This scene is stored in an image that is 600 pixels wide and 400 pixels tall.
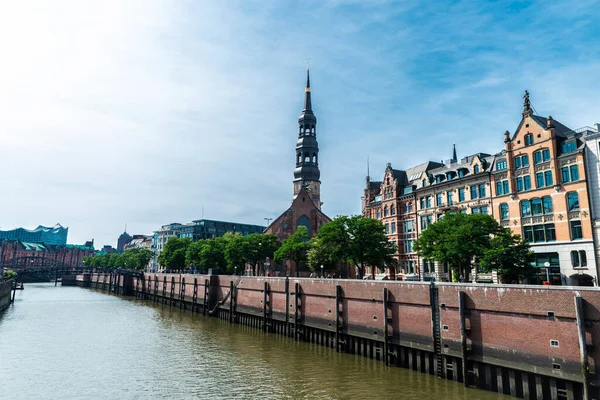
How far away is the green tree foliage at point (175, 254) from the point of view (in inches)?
4887

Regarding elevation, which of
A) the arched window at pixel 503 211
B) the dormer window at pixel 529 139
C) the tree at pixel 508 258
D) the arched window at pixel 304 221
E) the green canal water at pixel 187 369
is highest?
the dormer window at pixel 529 139

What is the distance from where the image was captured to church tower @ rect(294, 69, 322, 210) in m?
140

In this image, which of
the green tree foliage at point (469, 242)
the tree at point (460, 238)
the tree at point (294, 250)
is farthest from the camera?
the tree at point (294, 250)

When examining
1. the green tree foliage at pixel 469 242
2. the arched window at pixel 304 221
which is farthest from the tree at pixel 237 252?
the green tree foliage at pixel 469 242

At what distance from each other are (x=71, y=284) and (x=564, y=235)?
7299 inches

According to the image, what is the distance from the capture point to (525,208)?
54.8m

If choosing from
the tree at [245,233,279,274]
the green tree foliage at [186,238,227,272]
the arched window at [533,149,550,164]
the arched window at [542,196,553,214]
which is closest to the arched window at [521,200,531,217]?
the arched window at [542,196,553,214]

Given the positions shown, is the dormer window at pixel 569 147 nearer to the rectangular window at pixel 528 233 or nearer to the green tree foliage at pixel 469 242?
the rectangular window at pixel 528 233

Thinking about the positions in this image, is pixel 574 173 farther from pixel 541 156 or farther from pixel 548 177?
pixel 541 156

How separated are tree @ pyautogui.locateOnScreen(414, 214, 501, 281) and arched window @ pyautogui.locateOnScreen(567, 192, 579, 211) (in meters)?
8.92

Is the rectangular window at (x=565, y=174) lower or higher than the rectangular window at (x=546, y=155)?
lower

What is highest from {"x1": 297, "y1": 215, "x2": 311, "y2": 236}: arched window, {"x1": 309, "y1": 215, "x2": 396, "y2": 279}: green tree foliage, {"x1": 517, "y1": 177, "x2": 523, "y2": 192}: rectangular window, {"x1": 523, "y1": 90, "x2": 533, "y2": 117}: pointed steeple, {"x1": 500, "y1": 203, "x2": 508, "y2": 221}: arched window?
{"x1": 523, "y1": 90, "x2": 533, "y2": 117}: pointed steeple

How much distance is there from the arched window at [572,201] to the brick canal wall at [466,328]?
29635 mm

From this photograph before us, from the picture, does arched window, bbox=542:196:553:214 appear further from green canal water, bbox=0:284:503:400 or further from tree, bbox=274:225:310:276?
tree, bbox=274:225:310:276
